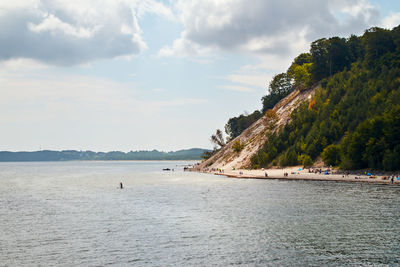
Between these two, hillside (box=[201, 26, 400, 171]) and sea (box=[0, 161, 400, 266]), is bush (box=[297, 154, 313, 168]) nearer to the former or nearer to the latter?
hillside (box=[201, 26, 400, 171])

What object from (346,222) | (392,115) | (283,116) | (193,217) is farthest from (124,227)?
(283,116)

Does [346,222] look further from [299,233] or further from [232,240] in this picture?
[232,240]

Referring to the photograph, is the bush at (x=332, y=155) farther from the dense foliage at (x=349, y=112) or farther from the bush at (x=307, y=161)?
the bush at (x=307, y=161)

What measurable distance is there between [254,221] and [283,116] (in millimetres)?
128915

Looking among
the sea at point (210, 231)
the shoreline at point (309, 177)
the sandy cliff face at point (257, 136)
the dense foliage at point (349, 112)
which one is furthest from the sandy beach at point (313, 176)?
the sandy cliff face at point (257, 136)

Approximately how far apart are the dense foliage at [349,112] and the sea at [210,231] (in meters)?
29.8

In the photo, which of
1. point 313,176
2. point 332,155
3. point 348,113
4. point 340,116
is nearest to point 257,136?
point 340,116

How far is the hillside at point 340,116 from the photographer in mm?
113125

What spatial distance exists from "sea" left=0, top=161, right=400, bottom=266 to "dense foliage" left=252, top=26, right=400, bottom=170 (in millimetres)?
29814

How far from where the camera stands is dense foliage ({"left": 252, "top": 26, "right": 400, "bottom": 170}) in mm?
112125

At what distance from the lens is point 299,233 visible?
48.5 meters

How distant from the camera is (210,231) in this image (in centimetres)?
5178

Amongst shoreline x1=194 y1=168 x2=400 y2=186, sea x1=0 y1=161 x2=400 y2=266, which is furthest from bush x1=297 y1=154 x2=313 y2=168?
sea x1=0 y1=161 x2=400 y2=266

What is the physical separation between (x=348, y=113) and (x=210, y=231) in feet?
339
